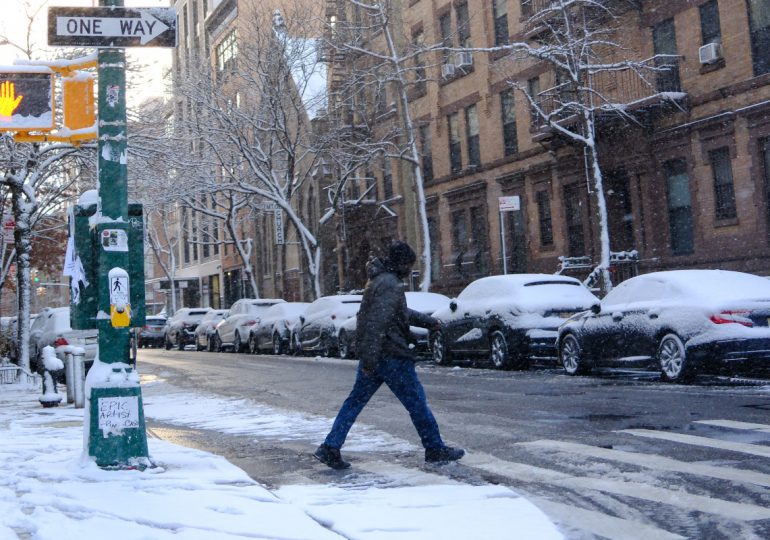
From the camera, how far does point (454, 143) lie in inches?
1367

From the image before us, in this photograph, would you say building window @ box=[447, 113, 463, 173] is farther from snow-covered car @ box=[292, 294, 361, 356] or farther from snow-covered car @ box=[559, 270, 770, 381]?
snow-covered car @ box=[559, 270, 770, 381]

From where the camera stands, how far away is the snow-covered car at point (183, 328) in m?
39.4

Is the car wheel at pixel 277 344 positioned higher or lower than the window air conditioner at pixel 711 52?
lower

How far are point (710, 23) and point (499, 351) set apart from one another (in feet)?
35.4

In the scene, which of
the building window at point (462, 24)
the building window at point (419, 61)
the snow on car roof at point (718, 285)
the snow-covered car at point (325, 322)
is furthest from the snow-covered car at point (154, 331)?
the snow on car roof at point (718, 285)

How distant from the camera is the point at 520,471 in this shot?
7066 mm

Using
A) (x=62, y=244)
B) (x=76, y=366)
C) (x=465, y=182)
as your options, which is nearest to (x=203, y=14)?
(x=62, y=244)

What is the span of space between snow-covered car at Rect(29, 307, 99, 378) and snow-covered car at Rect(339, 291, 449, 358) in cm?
572

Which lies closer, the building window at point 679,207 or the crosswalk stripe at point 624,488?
the crosswalk stripe at point 624,488

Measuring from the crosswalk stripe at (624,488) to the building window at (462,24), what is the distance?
27166 mm

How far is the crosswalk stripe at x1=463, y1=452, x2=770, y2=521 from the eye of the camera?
5.57 metres

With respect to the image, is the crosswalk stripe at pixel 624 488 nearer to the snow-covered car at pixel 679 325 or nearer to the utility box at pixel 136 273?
the utility box at pixel 136 273

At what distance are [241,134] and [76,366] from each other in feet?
71.9

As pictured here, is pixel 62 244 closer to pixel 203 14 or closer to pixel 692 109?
pixel 692 109
